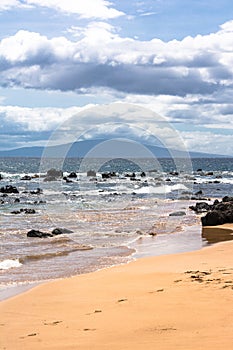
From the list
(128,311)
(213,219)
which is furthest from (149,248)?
(128,311)

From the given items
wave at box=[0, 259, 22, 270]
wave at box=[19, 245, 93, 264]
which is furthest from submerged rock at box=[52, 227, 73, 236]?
wave at box=[0, 259, 22, 270]

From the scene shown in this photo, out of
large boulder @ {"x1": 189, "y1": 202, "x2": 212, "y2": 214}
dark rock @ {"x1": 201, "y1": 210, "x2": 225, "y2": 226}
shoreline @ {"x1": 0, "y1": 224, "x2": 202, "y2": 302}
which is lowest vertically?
shoreline @ {"x1": 0, "y1": 224, "x2": 202, "y2": 302}

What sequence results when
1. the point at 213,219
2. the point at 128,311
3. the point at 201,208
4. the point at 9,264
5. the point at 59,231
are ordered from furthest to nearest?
the point at 201,208
the point at 213,219
the point at 59,231
the point at 9,264
the point at 128,311

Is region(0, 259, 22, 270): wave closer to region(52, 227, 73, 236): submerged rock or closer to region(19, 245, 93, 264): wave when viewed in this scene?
region(19, 245, 93, 264): wave

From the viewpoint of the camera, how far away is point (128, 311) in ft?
29.9

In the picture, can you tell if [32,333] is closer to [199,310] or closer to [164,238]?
[199,310]

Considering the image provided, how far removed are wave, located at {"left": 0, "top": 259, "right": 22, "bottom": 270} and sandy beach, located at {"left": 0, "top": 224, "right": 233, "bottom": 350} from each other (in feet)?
10.4

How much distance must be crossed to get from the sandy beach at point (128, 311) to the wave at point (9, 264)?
3180mm

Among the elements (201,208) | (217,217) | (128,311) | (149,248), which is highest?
(217,217)

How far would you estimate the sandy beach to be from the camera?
292 inches

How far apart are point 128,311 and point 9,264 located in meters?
7.52

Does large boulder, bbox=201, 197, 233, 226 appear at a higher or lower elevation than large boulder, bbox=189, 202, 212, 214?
higher

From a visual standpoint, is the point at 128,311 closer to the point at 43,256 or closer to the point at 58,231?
the point at 43,256

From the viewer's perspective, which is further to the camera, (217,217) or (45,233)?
(217,217)
